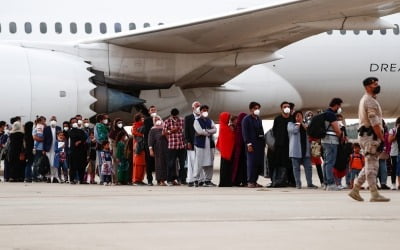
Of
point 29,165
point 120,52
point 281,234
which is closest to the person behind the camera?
point 281,234

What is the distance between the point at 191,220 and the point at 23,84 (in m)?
9.95

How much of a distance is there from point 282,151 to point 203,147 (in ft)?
4.05

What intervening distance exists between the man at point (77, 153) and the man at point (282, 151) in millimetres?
3350

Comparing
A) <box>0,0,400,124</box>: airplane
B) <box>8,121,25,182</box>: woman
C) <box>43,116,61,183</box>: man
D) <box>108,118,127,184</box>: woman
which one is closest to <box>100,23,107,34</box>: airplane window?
<box>0,0,400,124</box>: airplane

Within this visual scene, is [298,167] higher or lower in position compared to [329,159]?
lower

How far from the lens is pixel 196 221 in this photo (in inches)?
346

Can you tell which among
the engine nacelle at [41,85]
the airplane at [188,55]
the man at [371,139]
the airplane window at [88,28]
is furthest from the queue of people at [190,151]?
the airplane window at [88,28]

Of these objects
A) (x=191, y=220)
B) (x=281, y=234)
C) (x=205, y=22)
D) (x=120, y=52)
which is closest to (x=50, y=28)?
(x=120, y=52)

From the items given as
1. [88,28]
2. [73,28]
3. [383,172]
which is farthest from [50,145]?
[383,172]

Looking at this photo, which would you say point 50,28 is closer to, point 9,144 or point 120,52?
point 120,52

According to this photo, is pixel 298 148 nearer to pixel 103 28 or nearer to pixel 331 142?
pixel 331 142

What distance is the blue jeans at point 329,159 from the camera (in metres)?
13.9

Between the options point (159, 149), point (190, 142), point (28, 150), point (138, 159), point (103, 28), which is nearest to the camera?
point (190, 142)

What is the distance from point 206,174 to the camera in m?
15.7
